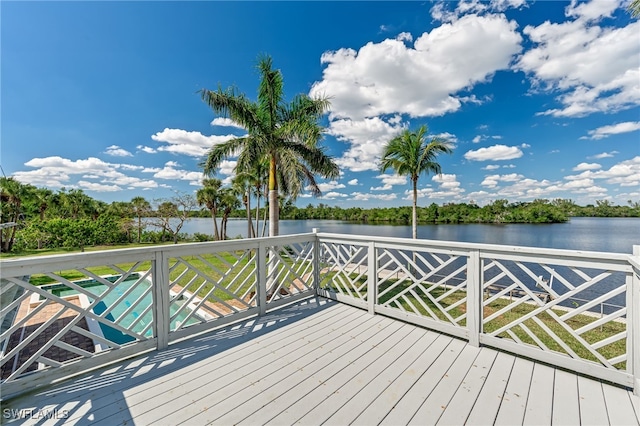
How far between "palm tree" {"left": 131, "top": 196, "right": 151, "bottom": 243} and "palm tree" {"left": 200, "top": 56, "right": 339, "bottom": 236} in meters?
20.1

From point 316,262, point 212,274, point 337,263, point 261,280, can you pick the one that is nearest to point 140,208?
point 212,274

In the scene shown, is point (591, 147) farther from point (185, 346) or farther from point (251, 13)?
point (185, 346)

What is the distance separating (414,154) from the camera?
921 centimetres

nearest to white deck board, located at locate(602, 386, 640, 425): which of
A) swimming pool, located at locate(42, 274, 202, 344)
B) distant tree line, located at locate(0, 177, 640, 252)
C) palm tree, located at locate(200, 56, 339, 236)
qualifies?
palm tree, located at locate(200, 56, 339, 236)

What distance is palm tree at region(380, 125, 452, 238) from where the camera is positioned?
357 inches

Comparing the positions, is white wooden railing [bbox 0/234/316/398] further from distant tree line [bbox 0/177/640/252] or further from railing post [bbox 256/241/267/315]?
distant tree line [bbox 0/177/640/252]

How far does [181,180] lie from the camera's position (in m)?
22.4

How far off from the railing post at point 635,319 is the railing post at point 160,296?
157 inches

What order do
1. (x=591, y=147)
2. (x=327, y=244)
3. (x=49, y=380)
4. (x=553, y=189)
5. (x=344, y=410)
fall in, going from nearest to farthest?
(x=344, y=410)
(x=49, y=380)
(x=327, y=244)
(x=591, y=147)
(x=553, y=189)

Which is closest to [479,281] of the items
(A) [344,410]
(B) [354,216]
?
(A) [344,410]

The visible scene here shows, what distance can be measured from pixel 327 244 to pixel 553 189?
84.7 ft

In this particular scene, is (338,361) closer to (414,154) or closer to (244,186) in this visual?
(414,154)

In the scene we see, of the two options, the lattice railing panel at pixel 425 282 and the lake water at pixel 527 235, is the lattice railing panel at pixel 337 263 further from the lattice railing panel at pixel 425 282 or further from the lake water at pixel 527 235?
the lake water at pixel 527 235

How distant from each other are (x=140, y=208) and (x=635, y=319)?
27874mm
